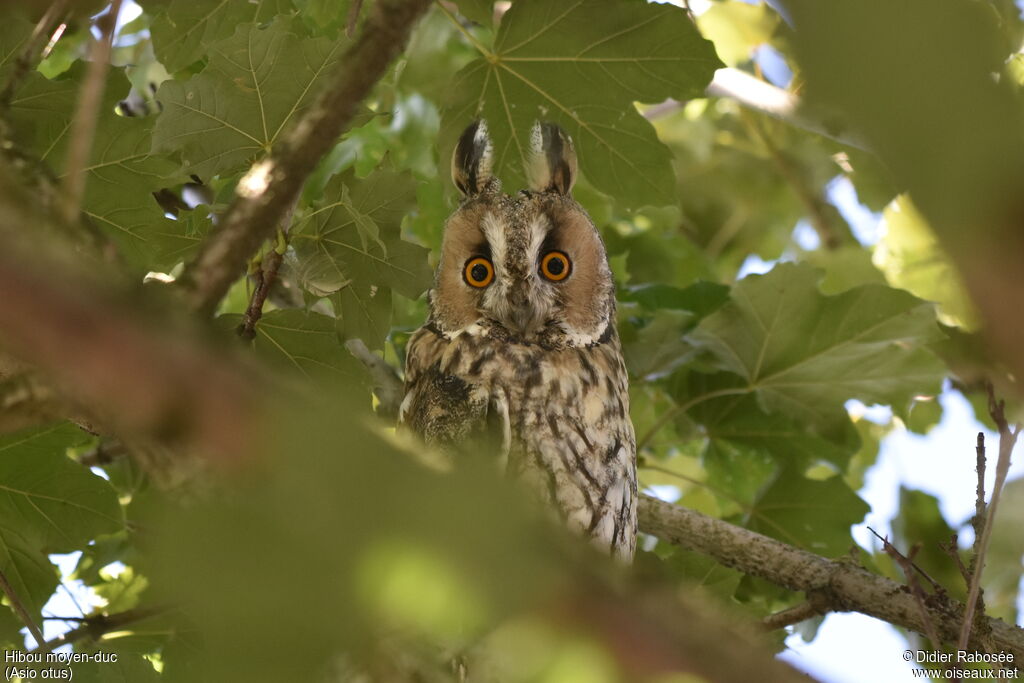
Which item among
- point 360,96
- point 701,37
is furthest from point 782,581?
point 360,96

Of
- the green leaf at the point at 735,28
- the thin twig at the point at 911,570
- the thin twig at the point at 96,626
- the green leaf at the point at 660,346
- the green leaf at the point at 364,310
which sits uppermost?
the green leaf at the point at 735,28

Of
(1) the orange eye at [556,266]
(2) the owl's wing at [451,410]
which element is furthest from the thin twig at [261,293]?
(1) the orange eye at [556,266]

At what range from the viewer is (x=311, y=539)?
50 cm

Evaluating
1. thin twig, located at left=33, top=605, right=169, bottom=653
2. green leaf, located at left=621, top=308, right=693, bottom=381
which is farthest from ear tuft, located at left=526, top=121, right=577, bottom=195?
thin twig, located at left=33, top=605, right=169, bottom=653

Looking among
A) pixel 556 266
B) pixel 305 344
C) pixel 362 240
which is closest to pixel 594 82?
pixel 556 266

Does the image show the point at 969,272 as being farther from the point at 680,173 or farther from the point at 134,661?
the point at 680,173

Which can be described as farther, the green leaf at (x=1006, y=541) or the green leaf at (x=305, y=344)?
the green leaf at (x=305, y=344)

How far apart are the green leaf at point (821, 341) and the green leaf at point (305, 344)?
48.1 inches

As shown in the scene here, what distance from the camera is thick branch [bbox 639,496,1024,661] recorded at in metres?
2.25

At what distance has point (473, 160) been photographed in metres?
2.87

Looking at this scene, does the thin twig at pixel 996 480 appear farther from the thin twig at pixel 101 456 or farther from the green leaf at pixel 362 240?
the thin twig at pixel 101 456

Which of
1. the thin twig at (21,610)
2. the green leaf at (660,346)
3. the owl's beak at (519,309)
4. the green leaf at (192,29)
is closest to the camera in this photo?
the thin twig at (21,610)

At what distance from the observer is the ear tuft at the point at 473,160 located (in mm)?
2803

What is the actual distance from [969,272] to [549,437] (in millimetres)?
2222
